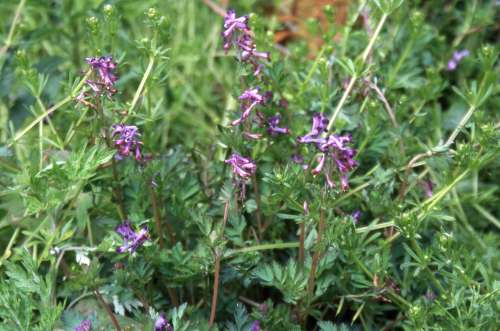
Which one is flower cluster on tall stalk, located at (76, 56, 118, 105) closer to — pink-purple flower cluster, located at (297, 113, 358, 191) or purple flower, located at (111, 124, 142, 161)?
purple flower, located at (111, 124, 142, 161)

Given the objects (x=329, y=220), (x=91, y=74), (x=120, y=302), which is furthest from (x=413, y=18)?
(x=120, y=302)

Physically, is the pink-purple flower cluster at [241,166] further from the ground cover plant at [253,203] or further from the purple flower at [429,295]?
the purple flower at [429,295]

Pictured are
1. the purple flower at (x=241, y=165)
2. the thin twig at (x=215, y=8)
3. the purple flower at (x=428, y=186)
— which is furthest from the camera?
the thin twig at (x=215, y=8)

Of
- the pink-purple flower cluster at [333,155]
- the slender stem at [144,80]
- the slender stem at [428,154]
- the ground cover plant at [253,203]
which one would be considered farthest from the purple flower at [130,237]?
the slender stem at [428,154]

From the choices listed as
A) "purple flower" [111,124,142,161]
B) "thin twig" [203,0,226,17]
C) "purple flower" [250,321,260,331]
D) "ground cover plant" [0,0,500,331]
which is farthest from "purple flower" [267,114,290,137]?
"thin twig" [203,0,226,17]

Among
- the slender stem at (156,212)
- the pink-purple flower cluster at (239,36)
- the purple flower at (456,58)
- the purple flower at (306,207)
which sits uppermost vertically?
the pink-purple flower cluster at (239,36)

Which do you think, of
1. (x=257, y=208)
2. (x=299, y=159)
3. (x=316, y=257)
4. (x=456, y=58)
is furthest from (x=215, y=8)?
(x=316, y=257)

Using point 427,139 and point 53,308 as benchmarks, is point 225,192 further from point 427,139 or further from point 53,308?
point 427,139
